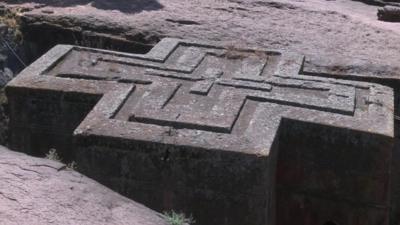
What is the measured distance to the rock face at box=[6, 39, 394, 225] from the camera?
199 inches

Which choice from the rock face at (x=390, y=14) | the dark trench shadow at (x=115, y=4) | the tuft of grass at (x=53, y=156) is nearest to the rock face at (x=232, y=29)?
the dark trench shadow at (x=115, y=4)

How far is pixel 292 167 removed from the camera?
5.64 metres

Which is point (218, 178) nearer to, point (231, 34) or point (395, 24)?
point (231, 34)

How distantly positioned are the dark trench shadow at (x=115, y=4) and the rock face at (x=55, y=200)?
5.03m

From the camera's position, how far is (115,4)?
9.48 metres

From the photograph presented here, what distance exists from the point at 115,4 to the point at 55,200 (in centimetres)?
584

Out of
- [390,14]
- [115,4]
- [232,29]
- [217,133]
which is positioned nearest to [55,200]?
[217,133]

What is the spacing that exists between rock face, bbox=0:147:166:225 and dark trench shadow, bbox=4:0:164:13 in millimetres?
5025

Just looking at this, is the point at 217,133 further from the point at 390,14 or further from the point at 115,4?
the point at 390,14

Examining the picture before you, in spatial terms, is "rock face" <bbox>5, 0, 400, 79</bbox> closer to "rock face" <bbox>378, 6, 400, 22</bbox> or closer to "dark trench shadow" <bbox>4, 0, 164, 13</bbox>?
"dark trench shadow" <bbox>4, 0, 164, 13</bbox>

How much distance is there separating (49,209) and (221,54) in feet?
11.6

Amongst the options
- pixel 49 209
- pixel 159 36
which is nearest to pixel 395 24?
pixel 159 36

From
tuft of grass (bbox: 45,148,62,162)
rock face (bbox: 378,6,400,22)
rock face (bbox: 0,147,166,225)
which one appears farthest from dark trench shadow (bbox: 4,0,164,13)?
rock face (bbox: 0,147,166,225)

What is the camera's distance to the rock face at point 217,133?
5.05m
